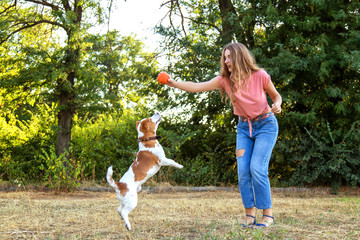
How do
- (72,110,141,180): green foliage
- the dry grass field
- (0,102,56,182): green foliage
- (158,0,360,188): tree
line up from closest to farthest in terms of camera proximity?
1. the dry grass field
2. (158,0,360,188): tree
3. (72,110,141,180): green foliage
4. (0,102,56,182): green foliage

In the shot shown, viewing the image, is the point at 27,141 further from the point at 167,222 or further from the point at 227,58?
the point at 227,58

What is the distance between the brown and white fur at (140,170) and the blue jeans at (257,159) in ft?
2.51

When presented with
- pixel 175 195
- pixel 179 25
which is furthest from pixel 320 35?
pixel 175 195

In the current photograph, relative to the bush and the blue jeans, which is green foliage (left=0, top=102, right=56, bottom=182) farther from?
the blue jeans

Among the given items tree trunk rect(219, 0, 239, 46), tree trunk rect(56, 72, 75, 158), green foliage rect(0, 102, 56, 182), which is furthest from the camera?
green foliage rect(0, 102, 56, 182)

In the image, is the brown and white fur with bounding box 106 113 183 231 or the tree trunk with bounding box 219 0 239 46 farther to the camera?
the tree trunk with bounding box 219 0 239 46

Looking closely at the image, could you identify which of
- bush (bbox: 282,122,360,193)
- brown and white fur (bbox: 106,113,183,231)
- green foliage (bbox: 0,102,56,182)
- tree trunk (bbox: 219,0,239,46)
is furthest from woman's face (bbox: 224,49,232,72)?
green foliage (bbox: 0,102,56,182)

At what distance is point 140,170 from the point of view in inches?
179

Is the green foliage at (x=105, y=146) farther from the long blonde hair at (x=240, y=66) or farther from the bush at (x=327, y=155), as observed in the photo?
the long blonde hair at (x=240, y=66)

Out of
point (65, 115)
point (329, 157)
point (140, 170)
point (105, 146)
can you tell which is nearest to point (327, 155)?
point (329, 157)

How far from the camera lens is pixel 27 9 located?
36.6 feet

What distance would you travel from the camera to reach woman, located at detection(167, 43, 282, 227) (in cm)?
425

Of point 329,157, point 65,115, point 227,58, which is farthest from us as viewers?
point 65,115

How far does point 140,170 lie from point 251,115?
1.36 metres
